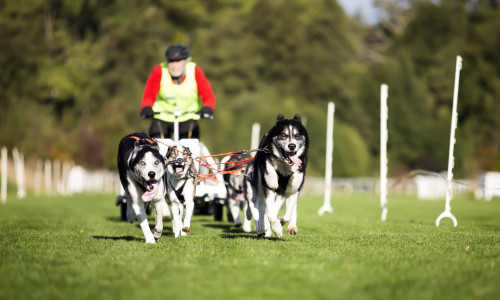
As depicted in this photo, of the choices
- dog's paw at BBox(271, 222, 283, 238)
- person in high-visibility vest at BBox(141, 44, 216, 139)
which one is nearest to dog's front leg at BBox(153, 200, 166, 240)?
dog's paw at BBox(271, 222, 283, 238)

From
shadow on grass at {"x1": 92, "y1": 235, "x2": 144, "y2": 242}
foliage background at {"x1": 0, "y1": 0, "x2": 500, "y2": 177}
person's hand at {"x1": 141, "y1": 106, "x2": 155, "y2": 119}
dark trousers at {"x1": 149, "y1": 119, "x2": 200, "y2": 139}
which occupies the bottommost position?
shadow on grass at {"x1": 92, "y1": 235, "x2": 144, "y2": 242}

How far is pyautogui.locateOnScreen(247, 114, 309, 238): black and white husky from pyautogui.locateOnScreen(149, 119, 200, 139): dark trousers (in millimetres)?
2113

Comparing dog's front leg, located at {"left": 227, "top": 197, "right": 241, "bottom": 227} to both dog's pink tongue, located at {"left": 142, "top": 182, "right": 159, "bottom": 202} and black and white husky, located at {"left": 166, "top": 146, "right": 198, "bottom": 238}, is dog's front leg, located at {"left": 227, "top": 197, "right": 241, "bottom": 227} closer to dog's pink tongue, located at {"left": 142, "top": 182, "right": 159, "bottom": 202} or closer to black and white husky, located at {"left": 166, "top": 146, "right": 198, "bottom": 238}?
black and white husky, located at {"left": 166, "top": 146, "right": 198, "bottom": 238}

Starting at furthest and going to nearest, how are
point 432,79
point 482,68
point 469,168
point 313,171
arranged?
1. point 432,79
2. point 482,68
3. point 313,171
4. point 469,168

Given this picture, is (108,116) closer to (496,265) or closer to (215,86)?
(215,86)

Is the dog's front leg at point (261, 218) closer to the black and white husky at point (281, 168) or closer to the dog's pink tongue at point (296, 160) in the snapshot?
the black and white husky at point (281, 168)

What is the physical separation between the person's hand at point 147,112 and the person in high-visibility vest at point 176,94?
28cm

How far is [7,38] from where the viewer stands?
54000 mm

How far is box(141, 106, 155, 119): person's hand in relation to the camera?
10.8 metres

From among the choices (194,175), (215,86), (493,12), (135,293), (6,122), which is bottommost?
(135,293)

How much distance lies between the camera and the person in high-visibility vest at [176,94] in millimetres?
11336

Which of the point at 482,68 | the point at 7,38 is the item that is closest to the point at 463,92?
the point at 482,68

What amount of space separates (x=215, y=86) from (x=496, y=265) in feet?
193

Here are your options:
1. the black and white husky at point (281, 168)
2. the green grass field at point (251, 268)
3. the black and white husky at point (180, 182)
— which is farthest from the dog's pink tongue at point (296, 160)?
the black and white husky at point (180, 182)
